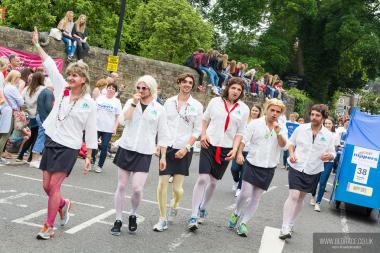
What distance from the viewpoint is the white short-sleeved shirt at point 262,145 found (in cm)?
715

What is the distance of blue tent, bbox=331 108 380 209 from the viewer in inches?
401

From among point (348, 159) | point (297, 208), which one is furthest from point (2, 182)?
point (348, 159)

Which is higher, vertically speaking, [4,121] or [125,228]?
[4,121]

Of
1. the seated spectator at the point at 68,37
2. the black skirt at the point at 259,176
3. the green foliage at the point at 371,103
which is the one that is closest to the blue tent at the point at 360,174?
the black skirt at the point at 259,176

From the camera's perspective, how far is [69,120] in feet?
18.9

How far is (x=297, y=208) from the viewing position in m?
7.46

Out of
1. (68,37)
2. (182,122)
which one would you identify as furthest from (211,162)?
(68,37)

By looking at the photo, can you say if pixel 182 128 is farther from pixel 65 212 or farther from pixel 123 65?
pixel 123 65

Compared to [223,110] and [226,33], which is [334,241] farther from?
[226,33]

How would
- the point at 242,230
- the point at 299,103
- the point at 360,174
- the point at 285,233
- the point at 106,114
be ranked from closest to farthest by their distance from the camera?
the point at 242,230 → the point at 285,233 → the point at 360,174 → the point at 106,114 → the point at 299,103

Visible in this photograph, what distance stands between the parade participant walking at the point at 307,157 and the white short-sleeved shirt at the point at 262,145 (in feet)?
1.08

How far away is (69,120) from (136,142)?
838 mm

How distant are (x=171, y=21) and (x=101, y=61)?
8469 millimetres

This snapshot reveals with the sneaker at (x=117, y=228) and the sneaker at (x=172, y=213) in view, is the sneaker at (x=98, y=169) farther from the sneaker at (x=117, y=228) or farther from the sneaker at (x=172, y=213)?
the sneaker at (x=117, y=228)
